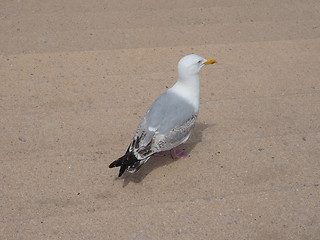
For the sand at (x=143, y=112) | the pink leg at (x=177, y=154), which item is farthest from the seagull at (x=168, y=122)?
the sand at (x=143, y=112)

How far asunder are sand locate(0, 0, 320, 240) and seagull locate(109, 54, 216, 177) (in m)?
0.27

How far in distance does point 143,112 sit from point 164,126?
0.84m

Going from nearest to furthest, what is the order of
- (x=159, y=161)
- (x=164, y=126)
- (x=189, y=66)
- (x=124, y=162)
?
(x=124, y=162)
(x=164, y=126)
(x=189, y=66)
(x=159, y=161)

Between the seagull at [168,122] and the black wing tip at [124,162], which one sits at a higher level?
the seagull at [168,122]

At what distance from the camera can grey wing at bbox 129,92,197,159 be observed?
3176 mm

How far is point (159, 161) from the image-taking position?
3.56m

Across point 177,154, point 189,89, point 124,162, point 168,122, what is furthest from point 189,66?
point 124,162

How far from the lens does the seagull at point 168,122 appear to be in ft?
10.3

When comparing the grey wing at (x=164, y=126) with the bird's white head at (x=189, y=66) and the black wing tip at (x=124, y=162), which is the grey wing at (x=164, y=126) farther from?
the bird's white head at (x=189, y=66)

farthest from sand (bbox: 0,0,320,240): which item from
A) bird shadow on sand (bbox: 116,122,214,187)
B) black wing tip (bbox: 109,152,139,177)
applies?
black wing tip (bbox: 109,152,139,177)

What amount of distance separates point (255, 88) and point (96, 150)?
6.21 feet

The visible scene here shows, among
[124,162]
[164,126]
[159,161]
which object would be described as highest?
[164,126]

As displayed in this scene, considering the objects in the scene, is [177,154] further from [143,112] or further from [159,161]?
[143,112]

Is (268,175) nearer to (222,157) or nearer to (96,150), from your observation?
(222,157)
